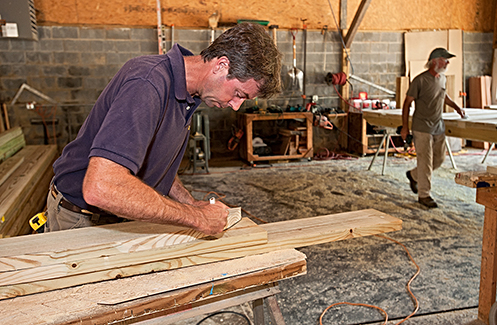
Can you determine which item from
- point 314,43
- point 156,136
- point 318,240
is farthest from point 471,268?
point 314,43

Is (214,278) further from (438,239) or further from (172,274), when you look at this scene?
(438,239)

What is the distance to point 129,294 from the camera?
3.65 feet

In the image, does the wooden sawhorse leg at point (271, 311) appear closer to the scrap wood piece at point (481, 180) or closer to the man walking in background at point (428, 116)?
the scrap wood piece at point (481, 180)

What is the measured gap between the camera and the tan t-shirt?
411 cm

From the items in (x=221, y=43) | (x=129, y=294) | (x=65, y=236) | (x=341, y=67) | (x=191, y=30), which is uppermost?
(x=191, y=30)

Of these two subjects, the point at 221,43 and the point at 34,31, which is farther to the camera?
the point at 34,31

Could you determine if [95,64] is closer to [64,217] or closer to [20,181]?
[20,181]

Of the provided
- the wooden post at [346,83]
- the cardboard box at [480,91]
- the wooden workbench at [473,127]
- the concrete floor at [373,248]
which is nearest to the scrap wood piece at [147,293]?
the concrete floor at [373,248]

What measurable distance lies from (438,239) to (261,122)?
421 centimetres

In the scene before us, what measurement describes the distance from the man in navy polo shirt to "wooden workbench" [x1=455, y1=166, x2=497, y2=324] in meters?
1.19

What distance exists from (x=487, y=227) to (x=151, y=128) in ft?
5.95

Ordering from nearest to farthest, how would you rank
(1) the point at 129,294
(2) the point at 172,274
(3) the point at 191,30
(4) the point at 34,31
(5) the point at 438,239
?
1. (1) the point at 129,294
2. (2) the point at 172,274
3. (5) the point at 438,239
4. (4) the point at 34,31
5. (3) the point at 191,30

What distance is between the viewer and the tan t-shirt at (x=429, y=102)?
4.11 metres

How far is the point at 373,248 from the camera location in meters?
3.12
